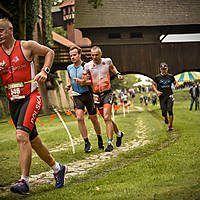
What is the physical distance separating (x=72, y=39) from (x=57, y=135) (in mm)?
44991

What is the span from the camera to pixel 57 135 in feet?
42.5

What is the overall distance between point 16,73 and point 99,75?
12.3ft

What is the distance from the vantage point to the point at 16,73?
463cm

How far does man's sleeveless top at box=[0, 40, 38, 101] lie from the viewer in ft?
15.1

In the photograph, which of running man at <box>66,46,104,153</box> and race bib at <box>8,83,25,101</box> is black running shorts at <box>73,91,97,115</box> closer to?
running man at <box>66,46,104,153</box>

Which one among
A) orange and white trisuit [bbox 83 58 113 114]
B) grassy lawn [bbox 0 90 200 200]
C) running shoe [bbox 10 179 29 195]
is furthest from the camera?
orange and white trisuit [bbox 83 58 113 114]

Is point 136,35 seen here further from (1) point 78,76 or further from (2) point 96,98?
(2) point 96,98

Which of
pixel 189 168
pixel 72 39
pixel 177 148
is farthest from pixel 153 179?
pixel 72 39

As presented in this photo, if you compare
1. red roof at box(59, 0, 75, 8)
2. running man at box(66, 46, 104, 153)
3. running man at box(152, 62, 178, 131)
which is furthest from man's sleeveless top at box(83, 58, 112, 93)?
red roof at box(59, 0, 75, 8)

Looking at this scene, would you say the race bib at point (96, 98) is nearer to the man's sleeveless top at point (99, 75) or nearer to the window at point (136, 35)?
the man's sleeveless top at point (99, 75)

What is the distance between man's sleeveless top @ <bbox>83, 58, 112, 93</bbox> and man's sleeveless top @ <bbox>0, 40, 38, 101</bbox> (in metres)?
3.56

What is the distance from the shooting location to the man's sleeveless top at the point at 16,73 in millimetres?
4617

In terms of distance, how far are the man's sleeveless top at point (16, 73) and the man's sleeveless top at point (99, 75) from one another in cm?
356

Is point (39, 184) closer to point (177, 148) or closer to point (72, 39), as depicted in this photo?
point (177, 148)
